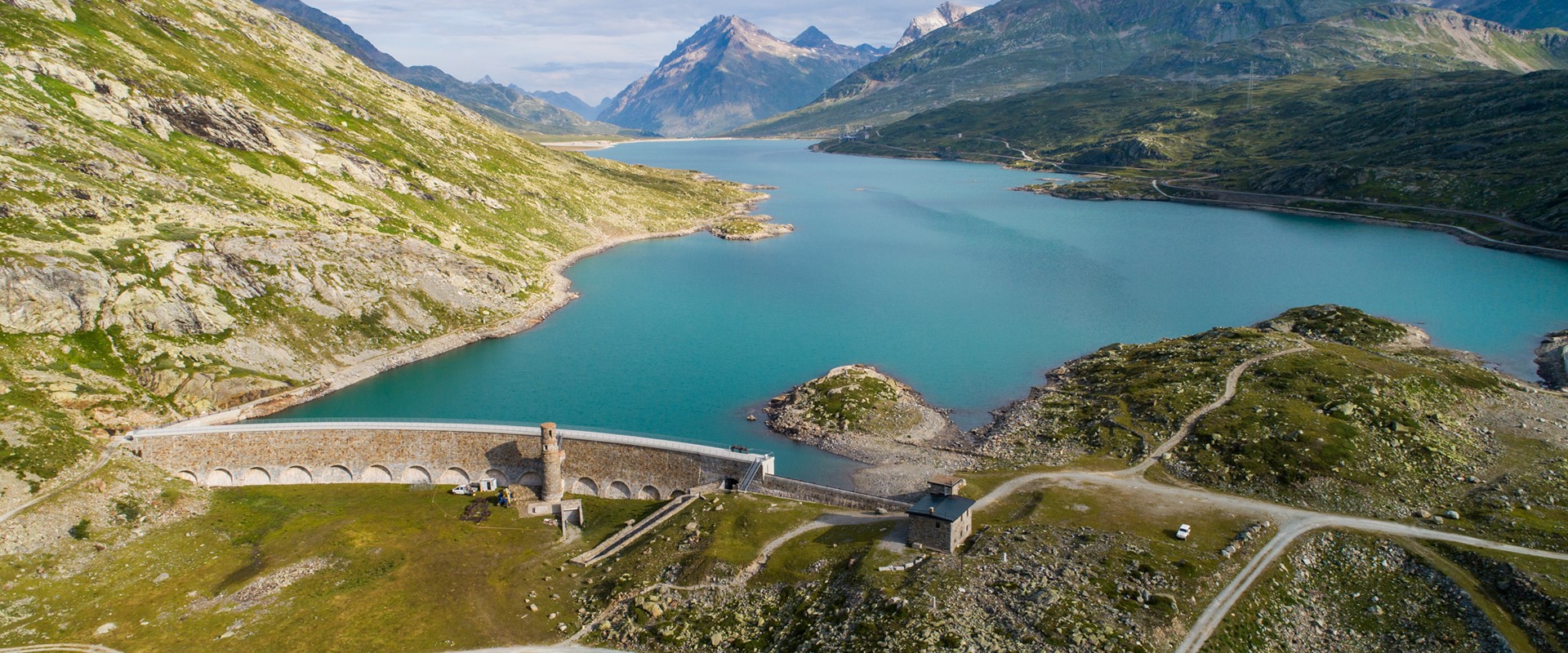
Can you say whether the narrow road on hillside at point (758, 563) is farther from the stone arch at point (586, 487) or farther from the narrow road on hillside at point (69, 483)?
the narrow road on hillside at point (69, 483)

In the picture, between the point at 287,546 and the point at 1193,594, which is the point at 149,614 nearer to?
the point at 287,546

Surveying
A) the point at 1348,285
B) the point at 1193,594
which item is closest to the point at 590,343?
the point at 1193,594

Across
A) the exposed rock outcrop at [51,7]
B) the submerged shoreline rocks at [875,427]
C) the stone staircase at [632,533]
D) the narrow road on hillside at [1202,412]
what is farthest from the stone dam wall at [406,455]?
the exposed rock outcrop at [51,7]

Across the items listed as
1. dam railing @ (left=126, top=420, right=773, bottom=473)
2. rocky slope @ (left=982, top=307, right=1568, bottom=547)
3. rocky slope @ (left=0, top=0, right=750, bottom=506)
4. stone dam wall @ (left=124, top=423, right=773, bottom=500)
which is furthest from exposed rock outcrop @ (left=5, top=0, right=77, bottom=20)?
rocky slope @ (left=982, top=307, right=1568, bottom=547)

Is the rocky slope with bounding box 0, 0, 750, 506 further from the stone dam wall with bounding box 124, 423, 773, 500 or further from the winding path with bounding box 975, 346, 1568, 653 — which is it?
the winding path with bounding box 975, 346, 1568, 653

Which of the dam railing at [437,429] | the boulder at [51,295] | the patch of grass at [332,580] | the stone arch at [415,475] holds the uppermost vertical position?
the boulder at [51,295]

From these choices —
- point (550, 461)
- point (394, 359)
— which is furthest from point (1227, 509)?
point (394, 359)
